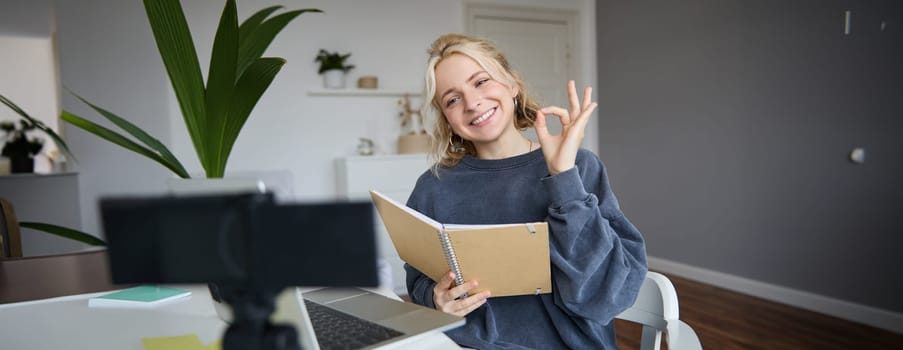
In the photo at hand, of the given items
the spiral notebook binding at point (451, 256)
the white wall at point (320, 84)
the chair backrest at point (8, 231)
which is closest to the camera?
the spiral notebook binding at point (451, 256)

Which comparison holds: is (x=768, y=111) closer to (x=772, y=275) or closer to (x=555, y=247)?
(x=772, y=275)

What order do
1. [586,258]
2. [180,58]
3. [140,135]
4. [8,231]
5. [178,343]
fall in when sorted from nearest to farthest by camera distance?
1. [178,343]
2. [586,258]
3. [180,58]
4. [140,135]
5. [8,231]

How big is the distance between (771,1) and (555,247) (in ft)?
10.3

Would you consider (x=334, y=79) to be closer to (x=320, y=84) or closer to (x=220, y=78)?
(x=320, y=84)

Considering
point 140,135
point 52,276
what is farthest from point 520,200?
point 52,276

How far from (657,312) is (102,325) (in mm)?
978

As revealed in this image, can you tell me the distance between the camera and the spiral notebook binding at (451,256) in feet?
3.12

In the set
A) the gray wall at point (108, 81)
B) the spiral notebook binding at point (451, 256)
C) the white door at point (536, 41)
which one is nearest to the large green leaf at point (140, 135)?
the spiral notebook binding at point (451, 256)

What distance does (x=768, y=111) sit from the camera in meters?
3.47

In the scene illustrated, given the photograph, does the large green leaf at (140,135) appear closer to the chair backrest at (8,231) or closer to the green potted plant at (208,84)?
the green potted plant at (208,84)

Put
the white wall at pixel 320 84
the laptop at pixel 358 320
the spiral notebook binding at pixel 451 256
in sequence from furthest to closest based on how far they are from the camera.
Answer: the white wall at pixel 320 84 < the spiral notebook binding at pixel 451 256 < the laptop at pixel 358 320

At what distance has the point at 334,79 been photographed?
398 cm

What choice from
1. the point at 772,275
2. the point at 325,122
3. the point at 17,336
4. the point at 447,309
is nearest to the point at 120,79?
the point at 325,122

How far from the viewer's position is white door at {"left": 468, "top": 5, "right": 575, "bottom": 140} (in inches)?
180
